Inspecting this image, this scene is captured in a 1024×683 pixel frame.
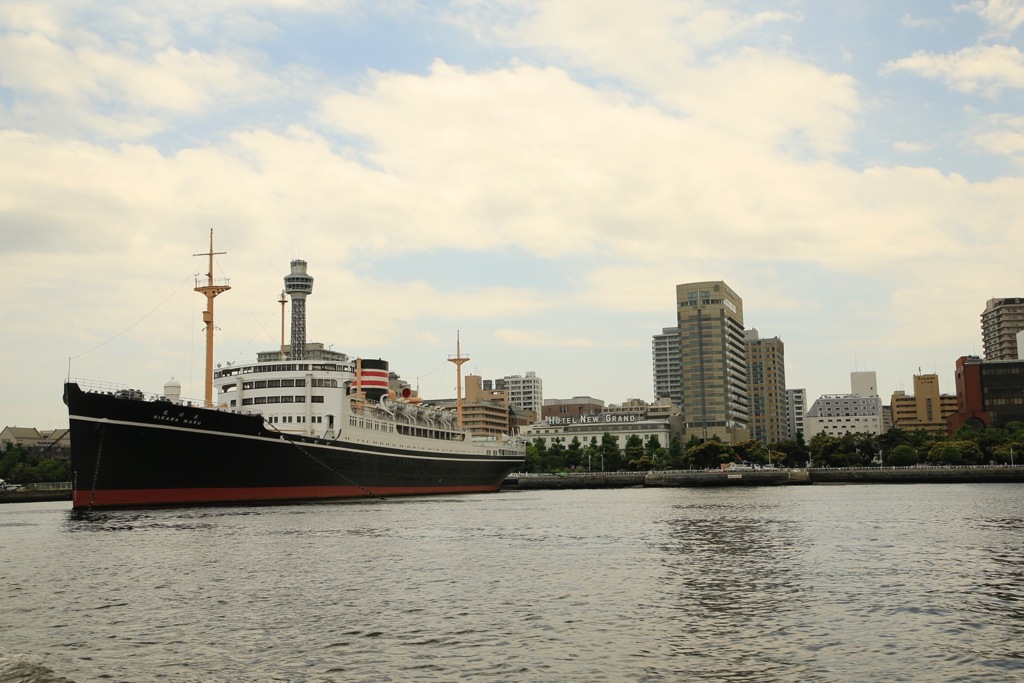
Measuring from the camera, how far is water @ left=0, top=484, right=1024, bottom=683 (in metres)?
19.0

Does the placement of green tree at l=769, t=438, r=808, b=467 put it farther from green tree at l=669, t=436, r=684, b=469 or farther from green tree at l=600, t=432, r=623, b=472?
green tree at l=600, t=432, r=623, b=472

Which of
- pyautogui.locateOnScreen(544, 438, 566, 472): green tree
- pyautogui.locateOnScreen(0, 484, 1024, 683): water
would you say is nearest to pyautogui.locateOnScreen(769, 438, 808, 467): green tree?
pyautogui.locateOnScreen(544, 438, 566, 472): green tree

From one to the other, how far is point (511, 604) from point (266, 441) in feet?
157

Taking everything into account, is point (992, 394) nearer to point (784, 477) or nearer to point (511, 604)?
point (784, 477)

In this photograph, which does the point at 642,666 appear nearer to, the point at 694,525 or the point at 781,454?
the point at 694,525

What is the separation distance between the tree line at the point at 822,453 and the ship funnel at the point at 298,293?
65482mm

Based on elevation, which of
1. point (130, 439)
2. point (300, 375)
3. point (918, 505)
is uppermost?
point (300, 375)

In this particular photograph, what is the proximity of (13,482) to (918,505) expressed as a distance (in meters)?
126

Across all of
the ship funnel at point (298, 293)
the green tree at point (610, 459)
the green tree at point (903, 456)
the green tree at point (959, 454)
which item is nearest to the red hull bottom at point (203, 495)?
the ship funnel at point (298, 293)

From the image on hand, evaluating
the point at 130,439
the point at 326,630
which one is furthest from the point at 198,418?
the point at 326,630

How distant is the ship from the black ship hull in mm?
78

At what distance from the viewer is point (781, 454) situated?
176625 millimetres

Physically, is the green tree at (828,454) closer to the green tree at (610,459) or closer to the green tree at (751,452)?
the green tree at (751,452)

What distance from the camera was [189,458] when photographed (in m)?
64.8
